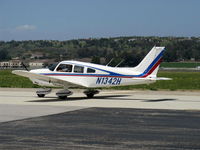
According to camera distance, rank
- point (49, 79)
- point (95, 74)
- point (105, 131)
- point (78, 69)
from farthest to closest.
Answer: point (78, 69)
point (49, 79)
point (95, 74)
point (105, 131)

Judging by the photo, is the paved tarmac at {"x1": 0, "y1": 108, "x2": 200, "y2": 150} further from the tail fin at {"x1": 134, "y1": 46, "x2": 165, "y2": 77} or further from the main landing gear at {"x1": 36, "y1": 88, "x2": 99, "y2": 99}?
the main landing gear at {"x1": 36, "y1": 88, "x2": 99, "y2": 99}

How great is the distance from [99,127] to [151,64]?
33.8ft

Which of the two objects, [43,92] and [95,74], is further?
[43,92]

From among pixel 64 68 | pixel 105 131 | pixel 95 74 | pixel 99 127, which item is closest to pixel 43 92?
pixel 64 68

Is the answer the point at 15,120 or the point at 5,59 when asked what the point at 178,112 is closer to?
the point at 15,120

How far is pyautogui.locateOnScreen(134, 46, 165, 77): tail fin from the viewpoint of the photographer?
73.4ft

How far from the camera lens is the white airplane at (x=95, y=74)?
2231 cm

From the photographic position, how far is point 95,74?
22641 mm

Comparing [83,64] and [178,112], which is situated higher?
[83,64]

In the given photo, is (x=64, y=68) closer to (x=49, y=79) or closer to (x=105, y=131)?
(x=49, y=79)

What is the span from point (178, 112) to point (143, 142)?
6833 mm

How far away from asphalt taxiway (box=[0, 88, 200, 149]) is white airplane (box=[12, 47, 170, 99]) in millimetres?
3782

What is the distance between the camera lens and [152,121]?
46.1 ft

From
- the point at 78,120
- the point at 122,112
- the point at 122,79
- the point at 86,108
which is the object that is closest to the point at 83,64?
the point at 122,79
